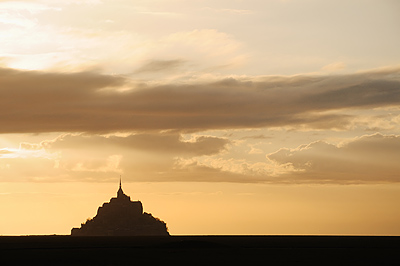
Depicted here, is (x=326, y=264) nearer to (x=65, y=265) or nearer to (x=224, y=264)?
(x=224, y=264)

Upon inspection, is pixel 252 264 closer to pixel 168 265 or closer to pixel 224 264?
pixel 224 264

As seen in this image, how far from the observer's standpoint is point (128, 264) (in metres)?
143

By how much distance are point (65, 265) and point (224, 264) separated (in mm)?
33414

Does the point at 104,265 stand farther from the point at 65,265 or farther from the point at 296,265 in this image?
the point at 296,265

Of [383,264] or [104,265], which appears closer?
[104,265]

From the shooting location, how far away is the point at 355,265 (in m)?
143

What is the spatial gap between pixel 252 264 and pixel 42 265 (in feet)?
145

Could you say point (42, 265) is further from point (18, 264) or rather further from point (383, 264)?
point (383, 264)

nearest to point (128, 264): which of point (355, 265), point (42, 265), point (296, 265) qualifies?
point (42, 265)

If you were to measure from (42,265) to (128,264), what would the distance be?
18036 mm

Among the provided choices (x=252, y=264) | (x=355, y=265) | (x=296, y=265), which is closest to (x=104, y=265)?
(x=252, y=264)

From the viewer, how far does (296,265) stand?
474ft

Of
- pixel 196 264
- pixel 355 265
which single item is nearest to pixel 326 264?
pixel 355 265

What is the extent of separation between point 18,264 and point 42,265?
21.5 ft
